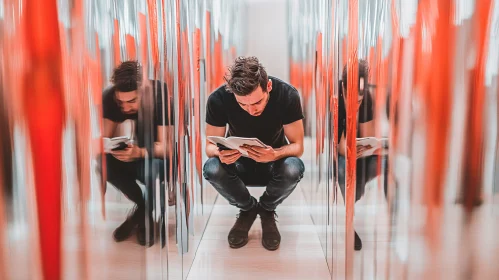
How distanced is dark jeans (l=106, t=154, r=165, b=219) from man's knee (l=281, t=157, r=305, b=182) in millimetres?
767

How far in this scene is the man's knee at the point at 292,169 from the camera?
1900 millimetres

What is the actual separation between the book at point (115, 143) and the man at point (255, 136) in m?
0.88

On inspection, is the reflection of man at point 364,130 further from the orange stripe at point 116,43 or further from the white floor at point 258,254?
the orange stripe at point 116,43

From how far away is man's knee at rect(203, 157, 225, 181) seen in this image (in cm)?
187

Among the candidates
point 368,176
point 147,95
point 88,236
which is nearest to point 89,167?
point 88,236

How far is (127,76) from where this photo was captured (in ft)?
3.16

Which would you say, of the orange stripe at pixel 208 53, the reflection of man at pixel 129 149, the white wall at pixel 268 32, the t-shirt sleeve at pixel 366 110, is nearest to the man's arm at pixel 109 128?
the reflection of man at pixel 129 149

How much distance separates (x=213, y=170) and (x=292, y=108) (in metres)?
0.44

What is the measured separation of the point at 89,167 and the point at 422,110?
2.24ft

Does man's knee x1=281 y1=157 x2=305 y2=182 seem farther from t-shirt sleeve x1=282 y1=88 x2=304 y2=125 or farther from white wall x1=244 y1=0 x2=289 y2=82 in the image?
white wall x1=244 y1=0 x2=289 y2=82

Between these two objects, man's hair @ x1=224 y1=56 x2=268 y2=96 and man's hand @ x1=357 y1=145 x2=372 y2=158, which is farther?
man's hair @ x1=224 y1=56 x2=268 y2=96

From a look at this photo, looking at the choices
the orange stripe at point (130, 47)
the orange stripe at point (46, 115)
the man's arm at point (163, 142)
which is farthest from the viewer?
the man's arm at point (163, 142)

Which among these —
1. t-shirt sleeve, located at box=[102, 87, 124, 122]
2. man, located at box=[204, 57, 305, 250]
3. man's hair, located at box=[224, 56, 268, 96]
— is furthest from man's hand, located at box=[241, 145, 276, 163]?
t-shirt sleeve, located at box=[102, 87, 124, 122]

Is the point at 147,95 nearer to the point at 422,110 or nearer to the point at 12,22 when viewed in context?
the point at 12,22
